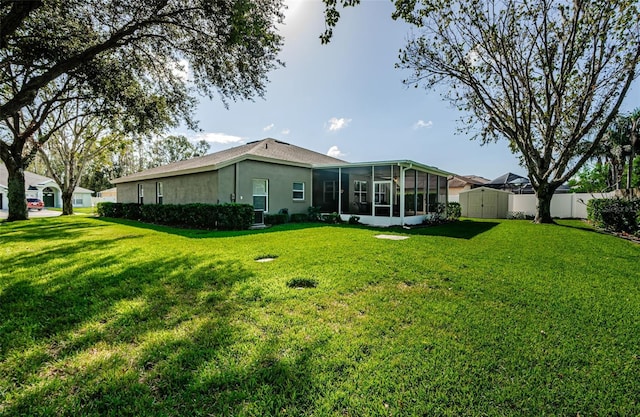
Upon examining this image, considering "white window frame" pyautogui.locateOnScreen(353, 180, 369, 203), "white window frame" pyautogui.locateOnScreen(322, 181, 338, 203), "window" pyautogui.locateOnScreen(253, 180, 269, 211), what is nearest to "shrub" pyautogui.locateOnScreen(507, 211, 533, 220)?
"white window frame" pyautogui.locateOnScreen(353, 180, 369, 203)

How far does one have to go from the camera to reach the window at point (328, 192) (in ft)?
51.3

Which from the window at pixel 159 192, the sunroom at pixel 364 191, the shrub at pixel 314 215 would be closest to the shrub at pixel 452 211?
the sunroom at pixel 364 191

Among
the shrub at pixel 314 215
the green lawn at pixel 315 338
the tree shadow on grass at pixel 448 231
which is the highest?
the shrub at pixel 314 215

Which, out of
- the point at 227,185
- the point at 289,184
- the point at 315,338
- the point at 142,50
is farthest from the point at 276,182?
the point at 315,338

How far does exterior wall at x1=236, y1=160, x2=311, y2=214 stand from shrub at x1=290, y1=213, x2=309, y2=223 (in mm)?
434

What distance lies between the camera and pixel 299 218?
46.5ft

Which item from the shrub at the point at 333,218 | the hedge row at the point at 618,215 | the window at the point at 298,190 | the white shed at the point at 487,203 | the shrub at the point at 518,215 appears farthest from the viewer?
the white shed at the point at 487,203

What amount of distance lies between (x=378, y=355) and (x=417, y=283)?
2.30 metres

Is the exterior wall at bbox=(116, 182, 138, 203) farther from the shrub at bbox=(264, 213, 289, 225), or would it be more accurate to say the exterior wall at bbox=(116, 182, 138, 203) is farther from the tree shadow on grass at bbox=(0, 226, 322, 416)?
the tree shadow on grass at bbox=(0, 226, 322, 416)

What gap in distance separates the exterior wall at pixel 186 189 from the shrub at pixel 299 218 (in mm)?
3860

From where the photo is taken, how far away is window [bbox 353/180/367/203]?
16.3 metres

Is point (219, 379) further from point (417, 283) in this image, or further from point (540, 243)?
point (540, 243)

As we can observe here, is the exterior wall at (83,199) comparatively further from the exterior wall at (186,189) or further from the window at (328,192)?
the window at (328,192)

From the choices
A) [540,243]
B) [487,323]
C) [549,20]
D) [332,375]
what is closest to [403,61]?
[549,20]
